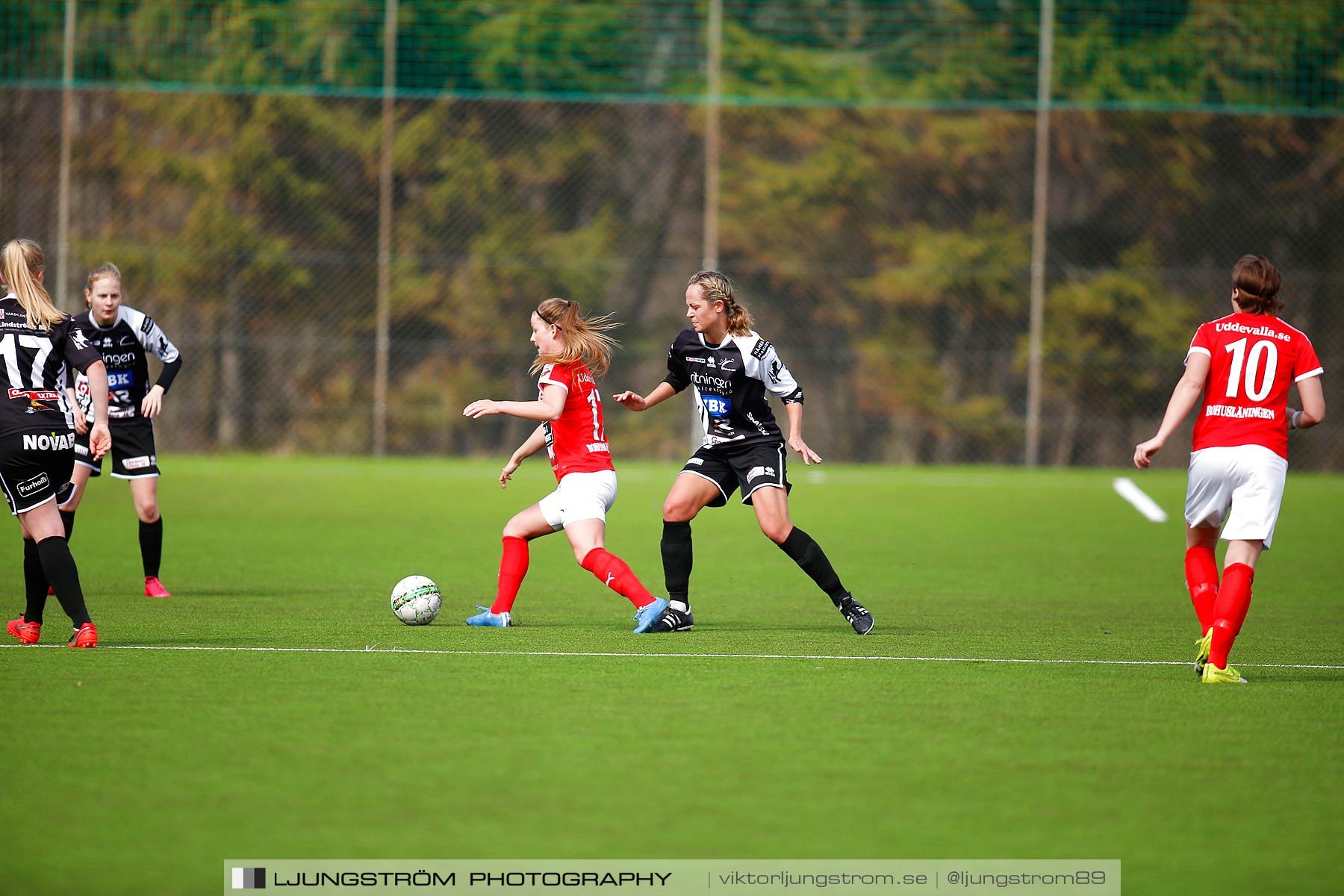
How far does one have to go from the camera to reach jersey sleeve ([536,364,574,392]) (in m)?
6.98

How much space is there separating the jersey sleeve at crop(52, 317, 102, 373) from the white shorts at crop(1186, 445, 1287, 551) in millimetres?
4438

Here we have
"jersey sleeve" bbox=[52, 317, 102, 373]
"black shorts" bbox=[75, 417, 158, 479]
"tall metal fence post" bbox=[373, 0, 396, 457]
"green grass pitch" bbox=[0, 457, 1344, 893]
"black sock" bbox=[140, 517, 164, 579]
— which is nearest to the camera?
"green grass pitch" bbox=[0, 457, 1344, 893]

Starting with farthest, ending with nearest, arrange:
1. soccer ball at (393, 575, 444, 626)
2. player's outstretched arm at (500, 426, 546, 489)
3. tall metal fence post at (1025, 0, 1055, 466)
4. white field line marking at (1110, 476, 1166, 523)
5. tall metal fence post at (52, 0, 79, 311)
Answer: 1. tall metal fence post at (1025, 0, 1055, 466)
2. tall metal fence post at (52, 0, 79, 311)
3. white field line marking at (1110, 476, 1166, 523)
4. soccer ball at (393, 575, 444, 626)
5. player's outstretched arm at (500, 426, 546, 489)

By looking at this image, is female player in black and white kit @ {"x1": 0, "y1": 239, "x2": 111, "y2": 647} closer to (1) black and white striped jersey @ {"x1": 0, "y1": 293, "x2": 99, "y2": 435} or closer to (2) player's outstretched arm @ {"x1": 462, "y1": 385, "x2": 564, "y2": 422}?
(1) black and white striped jersey @ {"x1": 0, "y1": 293, "x2": 99, "y2": 435}

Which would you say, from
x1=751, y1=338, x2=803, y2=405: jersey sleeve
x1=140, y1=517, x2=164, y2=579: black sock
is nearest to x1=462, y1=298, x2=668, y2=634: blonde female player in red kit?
x1=751, y1=338, x2=803, y2=405: jersey sleeve

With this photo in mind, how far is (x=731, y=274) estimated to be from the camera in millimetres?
20312

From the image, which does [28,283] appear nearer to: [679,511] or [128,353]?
[128,353]

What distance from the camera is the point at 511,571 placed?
7.21 meters

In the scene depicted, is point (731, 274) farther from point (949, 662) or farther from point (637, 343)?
point (949, 662)

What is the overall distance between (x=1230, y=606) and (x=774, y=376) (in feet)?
7.89

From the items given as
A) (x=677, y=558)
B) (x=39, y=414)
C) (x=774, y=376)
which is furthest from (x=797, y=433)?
(x=39, y=414)

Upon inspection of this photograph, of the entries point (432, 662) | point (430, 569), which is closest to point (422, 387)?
point (430, 569)

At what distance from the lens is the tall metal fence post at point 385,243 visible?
64.6ft

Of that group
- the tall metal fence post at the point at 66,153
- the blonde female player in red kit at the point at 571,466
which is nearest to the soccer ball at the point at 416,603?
the blonde female player in red kit at the point at 571,466
